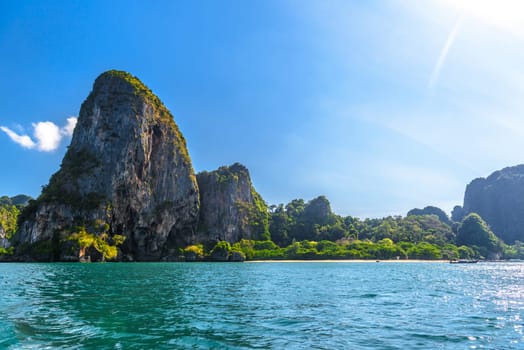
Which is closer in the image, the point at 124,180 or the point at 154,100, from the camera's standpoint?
the point at 124,180

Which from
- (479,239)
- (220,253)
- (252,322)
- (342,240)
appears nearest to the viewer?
(252,322)

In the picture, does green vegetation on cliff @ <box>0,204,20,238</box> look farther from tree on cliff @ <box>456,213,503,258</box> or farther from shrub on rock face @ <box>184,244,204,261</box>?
tree on cliff @ <box>456,213,503,258</box>

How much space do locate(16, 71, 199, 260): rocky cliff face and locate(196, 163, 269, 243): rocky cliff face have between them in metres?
9.92

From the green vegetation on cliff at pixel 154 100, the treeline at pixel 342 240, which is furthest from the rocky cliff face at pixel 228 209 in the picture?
the green vegetation on cliff at pixel 154 100

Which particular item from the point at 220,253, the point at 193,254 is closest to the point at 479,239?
the point at 220,253

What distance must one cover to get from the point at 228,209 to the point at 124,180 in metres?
43.8

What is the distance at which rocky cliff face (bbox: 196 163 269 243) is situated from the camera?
133m

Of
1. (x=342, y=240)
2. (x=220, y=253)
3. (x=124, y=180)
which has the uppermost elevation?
(x=124, y=180)

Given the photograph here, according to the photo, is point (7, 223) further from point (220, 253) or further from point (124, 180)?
point (220, 253)

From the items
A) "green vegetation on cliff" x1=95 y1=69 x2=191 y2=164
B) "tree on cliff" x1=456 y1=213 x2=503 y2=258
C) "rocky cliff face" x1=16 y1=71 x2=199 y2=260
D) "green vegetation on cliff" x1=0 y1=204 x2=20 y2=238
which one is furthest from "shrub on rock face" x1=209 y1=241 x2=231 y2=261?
"tree on cliff" x1=456 y1=213 x2=503 y2=258

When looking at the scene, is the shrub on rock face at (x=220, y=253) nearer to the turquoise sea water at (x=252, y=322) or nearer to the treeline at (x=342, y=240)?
the treeline at (x=342, y=240)

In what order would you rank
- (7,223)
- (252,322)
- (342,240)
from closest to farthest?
1. (252,322)
2. (7,223)
3. (342,240)

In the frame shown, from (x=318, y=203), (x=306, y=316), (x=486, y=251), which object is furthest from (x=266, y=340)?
(x=486, y=251)

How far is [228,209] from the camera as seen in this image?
449 ft
